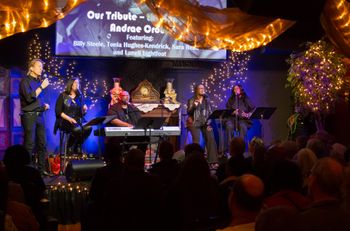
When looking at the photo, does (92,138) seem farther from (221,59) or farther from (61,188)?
(61,188)

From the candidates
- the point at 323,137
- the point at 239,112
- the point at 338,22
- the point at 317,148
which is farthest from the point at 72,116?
the point at 338,22

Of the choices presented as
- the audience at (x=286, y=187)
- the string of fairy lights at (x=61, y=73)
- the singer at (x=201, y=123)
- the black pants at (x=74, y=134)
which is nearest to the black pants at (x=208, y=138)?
the singer at (x=201, y=123)

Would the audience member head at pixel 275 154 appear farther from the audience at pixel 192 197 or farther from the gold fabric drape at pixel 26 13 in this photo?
the gold fabric drape at pixel 26 13

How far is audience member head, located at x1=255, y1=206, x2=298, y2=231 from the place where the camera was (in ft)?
7.66

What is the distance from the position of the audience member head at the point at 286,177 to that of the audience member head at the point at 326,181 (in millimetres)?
325

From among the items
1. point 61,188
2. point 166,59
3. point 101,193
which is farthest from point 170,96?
point 101,193

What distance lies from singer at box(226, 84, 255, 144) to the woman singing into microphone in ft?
11.1

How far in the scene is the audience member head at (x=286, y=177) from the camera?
10.9ft

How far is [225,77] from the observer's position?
13.2m

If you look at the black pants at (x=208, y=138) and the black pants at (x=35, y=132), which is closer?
the black pants at (x=35, y=132)

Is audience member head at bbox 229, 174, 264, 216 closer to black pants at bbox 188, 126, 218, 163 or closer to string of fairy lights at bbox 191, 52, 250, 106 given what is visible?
black pants at bbox 188, 126, 218, 163

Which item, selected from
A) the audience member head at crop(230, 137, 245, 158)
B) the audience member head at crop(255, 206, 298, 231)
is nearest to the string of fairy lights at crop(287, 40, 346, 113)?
the audience member head at crop(230, 137, 245, 158)

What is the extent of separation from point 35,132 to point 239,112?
15.3 feet

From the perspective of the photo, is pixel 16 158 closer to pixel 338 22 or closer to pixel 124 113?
pixel 338 22
